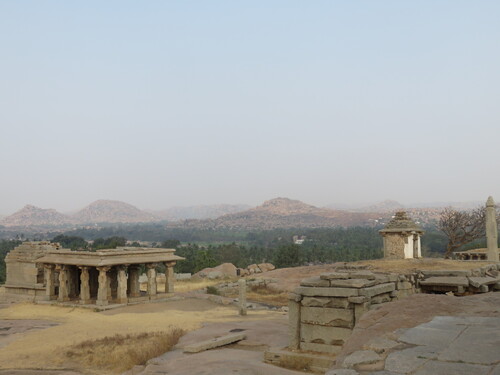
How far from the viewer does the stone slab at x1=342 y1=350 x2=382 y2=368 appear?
5.14 meters

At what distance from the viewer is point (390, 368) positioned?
16.1 feet

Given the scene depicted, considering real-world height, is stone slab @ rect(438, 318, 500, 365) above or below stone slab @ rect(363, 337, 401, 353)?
above

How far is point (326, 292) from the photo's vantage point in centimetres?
1081

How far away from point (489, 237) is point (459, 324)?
2741 cm

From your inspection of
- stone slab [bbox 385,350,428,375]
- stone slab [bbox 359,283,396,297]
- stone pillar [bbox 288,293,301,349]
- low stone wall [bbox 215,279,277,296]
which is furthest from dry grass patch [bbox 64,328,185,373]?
low stone wall [bbox 215,279,277,296]

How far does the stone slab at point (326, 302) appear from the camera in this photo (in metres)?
10.5

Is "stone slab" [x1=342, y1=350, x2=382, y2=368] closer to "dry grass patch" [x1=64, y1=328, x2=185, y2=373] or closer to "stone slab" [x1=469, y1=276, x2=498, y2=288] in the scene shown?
"stone slab" [x1=469, y1=276, x2=498, y2=288]

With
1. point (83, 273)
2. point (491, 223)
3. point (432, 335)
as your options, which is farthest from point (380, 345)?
point (491, 223)

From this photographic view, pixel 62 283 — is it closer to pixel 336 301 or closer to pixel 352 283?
pixel 336 301

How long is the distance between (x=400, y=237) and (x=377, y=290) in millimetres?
24804

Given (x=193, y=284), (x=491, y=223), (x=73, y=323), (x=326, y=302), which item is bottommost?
(x=193, y=284)

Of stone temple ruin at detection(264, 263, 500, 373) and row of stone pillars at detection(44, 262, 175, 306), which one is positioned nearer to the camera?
stone temple ruin at detection(264, 263, 500, 373)

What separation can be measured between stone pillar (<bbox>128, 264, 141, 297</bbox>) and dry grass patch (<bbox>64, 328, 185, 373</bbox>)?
35.2 feet

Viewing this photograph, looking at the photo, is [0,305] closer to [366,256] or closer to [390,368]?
[390,368]
